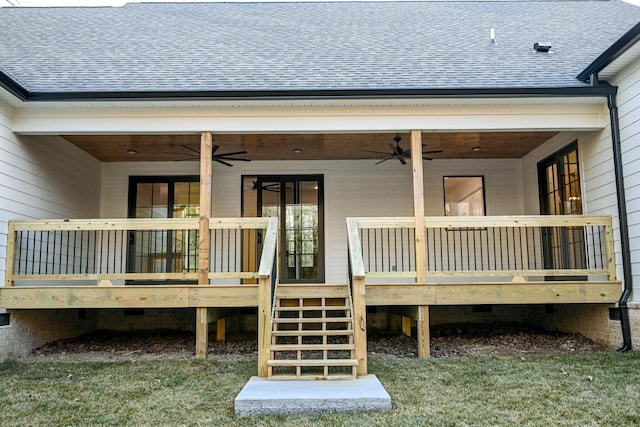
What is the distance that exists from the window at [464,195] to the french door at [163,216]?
456 cm

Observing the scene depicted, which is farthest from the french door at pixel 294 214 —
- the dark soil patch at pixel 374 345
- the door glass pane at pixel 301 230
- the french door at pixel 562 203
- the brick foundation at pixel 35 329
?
the french door at pixel 562 203

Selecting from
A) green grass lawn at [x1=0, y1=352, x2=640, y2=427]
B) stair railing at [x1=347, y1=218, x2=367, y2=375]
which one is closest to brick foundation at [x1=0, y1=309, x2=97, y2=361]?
green grass lawn at [x1=0, y1=352, x2=640, y2=427]

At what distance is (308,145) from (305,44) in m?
1.89

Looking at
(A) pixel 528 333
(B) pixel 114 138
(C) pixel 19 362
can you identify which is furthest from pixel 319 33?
(C) pixel 19 362

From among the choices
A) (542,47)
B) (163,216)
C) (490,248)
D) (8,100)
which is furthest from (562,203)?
(8,100)

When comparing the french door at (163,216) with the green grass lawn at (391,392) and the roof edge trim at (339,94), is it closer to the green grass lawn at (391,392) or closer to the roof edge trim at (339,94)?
the roof edge trim at (339,94)

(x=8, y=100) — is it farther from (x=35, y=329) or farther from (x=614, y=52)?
(x=614, y=52)

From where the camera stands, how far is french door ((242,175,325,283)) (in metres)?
9.09

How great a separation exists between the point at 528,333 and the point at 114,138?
6860 mm

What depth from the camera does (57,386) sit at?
4.96m

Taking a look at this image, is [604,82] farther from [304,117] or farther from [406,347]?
[406,347]

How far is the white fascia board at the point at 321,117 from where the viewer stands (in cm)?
669

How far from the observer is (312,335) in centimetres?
538

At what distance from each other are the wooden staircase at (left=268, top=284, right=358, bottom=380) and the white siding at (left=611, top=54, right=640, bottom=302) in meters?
3.44
